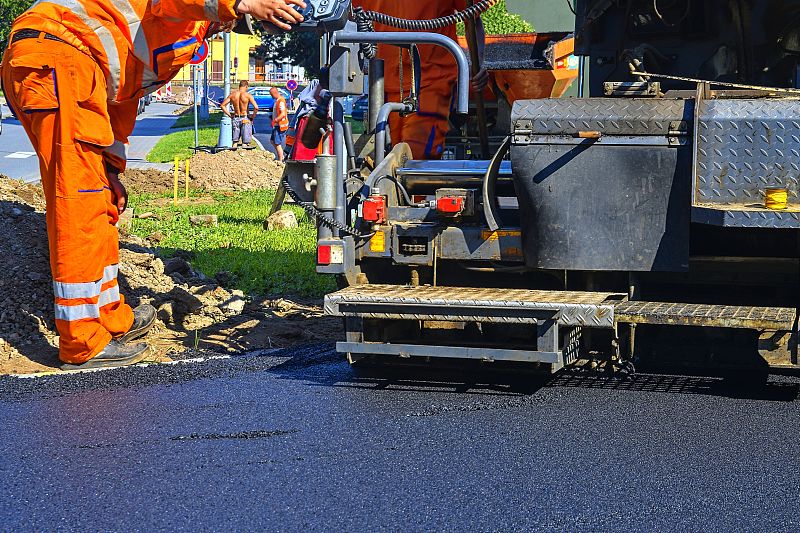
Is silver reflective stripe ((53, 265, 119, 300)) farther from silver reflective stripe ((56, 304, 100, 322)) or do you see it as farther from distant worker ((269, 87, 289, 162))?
distant worker ((269, 87, 289, 162))

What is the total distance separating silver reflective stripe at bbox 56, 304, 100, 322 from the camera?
20.3 feet

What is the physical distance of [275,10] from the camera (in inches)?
235

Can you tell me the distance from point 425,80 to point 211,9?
1.98 metres

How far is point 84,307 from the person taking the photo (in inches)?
246

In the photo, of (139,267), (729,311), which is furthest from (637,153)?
(139,267)

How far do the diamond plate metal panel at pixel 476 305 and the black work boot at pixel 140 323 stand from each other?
1735 millimetres

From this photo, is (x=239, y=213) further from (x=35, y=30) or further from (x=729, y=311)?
(x=729, y=311)

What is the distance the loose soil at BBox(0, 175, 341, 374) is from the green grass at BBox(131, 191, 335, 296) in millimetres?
477

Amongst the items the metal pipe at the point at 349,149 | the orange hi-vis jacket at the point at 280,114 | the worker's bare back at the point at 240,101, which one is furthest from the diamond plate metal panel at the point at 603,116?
the worker's bare back at the point at 240,101

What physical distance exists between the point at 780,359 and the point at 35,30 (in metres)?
4.13

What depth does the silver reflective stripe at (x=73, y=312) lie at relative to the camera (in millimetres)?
6184

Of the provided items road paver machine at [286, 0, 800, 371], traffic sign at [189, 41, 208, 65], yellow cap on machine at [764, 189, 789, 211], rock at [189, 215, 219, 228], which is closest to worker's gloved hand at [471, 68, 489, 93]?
road paver machine at [286, 0, 800, 371]

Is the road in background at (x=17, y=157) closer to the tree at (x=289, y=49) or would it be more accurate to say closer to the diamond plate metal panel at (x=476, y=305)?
the tree at (x=289, y=49)

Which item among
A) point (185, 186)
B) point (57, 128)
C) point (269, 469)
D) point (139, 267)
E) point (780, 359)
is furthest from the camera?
point (185, 186)
